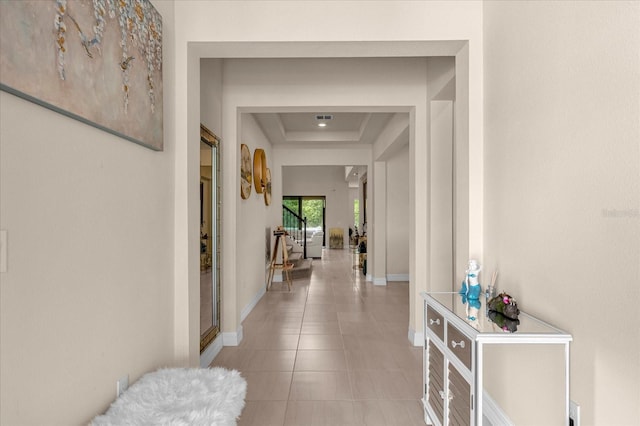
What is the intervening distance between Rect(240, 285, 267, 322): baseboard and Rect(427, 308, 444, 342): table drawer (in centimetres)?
255

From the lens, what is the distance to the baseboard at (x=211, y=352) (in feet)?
9.32

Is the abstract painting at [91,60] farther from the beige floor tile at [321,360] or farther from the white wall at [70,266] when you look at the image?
the beige floor tile at [321,360]

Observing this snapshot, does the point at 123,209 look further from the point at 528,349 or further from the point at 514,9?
the point at 514,9

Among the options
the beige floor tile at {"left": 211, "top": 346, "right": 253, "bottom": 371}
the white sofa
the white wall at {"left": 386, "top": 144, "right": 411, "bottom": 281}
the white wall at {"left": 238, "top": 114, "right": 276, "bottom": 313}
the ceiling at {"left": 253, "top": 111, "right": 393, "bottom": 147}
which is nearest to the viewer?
the beige floor tile at {"left": 211, "top": 346, "right": 253, "bottom": 371}

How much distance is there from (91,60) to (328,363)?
2.65m

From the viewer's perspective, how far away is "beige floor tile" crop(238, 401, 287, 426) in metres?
2.14

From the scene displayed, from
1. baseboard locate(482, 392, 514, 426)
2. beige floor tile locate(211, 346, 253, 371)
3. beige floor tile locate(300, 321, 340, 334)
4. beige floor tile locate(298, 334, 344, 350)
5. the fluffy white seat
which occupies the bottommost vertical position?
beige floor tile locate(300, 321, 340, 334)

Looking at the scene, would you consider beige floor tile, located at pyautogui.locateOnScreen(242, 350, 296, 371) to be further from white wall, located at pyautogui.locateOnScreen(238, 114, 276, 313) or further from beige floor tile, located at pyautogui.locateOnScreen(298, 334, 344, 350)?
white wall, located at pyautogui.locateOnScreen(238, 114, 276, 313)

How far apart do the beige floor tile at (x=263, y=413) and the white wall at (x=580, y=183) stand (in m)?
1.57

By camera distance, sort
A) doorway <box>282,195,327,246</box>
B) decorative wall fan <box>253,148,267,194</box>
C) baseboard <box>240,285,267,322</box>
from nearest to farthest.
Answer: baseboard <box>240,285,267,322</box>
decorative wall fan <box>253,148,267,194</box>
doorway <box>282,195,327,246</box>

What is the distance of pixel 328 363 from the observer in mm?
2969

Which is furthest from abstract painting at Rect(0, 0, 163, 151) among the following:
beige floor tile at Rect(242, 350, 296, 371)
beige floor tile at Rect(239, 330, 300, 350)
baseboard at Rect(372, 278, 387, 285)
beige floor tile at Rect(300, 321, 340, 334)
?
baseboard at Rect(372, 278, 387, 285)

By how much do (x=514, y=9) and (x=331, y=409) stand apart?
8.30 feet

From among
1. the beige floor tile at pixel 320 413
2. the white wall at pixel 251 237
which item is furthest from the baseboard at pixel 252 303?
the beige floor tile at pixel 320 413
